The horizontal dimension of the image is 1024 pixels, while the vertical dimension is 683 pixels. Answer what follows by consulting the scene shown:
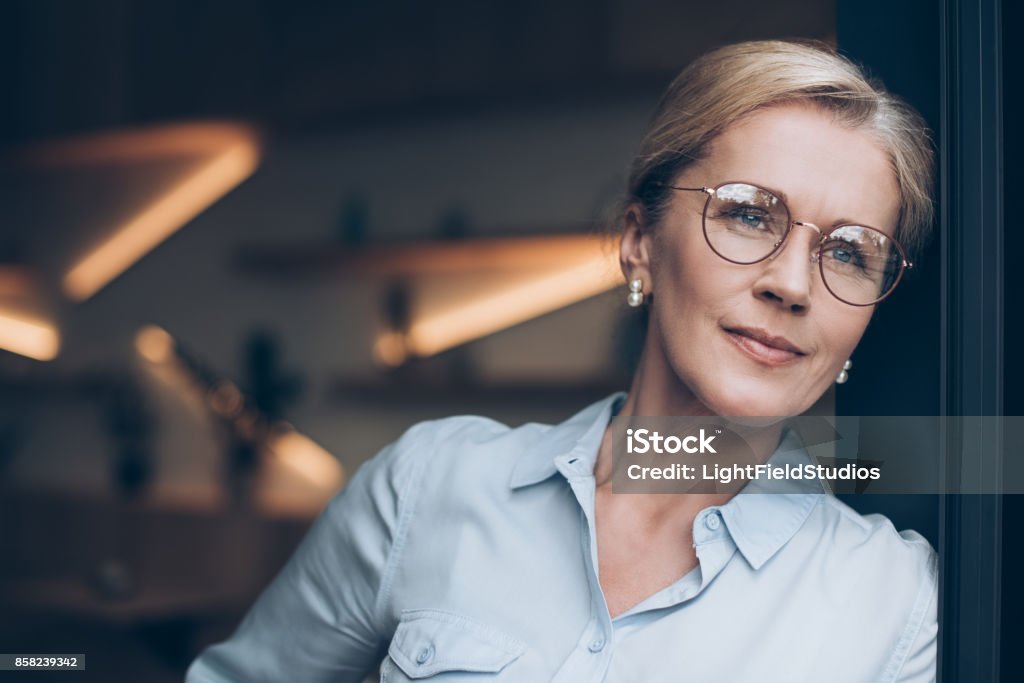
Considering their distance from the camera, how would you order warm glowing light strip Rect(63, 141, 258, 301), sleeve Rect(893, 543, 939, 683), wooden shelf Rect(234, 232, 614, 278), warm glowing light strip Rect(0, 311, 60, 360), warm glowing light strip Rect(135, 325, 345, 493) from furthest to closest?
warm glowing light strip Rect(0, 311, 60, 360), warm glowing light strip Rect(63, 141, 258, 301), warm glowing light strip Rect(135, 325, 345, 493), wooden shelf Rect(234, 232, 614, 278), sleeve Rect(893, 543, 939, 683)

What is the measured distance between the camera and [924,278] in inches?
39.4

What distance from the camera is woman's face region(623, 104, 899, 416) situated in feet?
3.21

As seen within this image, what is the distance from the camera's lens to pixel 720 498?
111cm

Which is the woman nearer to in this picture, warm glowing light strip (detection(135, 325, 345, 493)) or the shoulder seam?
the shoulder seam

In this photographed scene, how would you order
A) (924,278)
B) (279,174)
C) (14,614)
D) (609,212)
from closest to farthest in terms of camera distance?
(924,278), (609,212), (14,614), (279,174)

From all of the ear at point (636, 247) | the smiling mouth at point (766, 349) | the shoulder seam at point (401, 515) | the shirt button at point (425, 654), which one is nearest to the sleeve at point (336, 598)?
the shoulder seam at point (401, 515)

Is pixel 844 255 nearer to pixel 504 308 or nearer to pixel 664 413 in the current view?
pixel 664 413

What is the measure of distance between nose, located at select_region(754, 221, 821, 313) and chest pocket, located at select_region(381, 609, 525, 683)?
18.6 inches

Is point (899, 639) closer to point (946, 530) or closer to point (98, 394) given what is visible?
point (946, 530)

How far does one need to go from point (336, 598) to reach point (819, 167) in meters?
0.80

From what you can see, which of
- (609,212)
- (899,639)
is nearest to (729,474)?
(899,639)

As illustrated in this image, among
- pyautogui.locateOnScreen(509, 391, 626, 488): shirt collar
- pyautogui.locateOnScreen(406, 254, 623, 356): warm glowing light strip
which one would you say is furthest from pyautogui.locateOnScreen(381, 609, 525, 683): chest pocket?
pyautogui.locateOnScreen(406, 254, 623, 356): warm glowing light strip

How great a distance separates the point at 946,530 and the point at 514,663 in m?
0.47

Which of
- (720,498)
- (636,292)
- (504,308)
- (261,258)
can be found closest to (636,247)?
(636,292)
